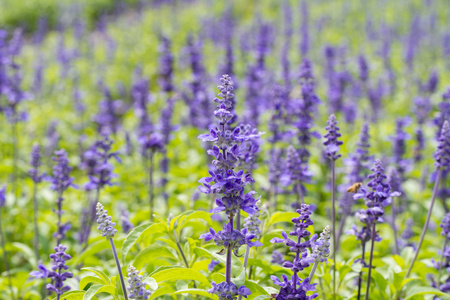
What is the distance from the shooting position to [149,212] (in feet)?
17.0

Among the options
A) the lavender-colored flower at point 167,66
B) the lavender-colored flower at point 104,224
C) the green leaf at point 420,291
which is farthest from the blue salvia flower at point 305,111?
the lavender-colored flower at point 167,66

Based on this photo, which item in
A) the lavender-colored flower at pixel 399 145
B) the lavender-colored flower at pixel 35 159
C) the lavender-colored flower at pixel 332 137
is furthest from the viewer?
the lavender-colored flower at pixel 399 145

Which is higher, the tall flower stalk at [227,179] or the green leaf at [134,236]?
the tall flower stalk at [227,179]

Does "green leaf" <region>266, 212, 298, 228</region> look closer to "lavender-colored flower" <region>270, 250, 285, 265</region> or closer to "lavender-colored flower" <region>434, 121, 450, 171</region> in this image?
"lavender-colored flower" <region>270, 250, 285, 265</region>

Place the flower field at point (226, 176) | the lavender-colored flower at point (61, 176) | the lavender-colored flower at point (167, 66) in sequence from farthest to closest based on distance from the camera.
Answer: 1. the lavender-colored flower at point (167, 66)
2. the lavender-colored flower at point (61, 176)
3. the flower field at point (226, 176)

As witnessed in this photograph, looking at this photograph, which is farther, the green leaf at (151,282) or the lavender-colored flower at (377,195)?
the lavender-colored flower at (377,195)

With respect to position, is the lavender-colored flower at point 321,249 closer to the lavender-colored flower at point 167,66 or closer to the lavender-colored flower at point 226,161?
the lavender-colored flower at point 226,161

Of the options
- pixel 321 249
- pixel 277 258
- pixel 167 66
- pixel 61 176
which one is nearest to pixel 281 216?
pixel 277 258

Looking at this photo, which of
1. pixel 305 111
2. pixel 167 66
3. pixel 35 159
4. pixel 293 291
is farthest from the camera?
pixel 167 66

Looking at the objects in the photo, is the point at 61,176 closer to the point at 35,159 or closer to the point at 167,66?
the point at 35,159

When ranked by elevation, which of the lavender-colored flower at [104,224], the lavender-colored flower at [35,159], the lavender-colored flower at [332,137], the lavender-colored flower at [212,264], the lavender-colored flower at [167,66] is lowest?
the lavender-colored flower at [212,264]

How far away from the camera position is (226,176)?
7.91 ft

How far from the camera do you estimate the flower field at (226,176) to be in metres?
2.78

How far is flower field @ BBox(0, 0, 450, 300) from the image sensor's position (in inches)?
109
